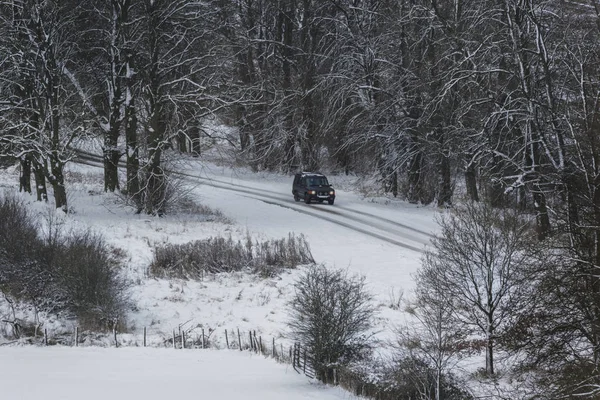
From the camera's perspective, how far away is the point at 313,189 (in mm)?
34469

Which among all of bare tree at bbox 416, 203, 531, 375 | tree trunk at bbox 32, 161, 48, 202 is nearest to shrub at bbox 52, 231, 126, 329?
tree trunk at bbox 32, 161, 48, 202

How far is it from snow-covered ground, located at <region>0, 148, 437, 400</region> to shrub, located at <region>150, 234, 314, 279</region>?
55 centimetres

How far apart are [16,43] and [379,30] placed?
70.6 ft

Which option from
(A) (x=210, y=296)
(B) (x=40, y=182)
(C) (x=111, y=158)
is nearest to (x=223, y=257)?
(A) (x=210, y=296)

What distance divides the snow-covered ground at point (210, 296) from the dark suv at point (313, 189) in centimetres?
58

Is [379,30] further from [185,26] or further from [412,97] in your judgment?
[185,26]

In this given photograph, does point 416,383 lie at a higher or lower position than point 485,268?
lower

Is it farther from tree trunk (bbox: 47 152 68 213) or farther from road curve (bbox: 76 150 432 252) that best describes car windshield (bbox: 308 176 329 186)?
tree trunk (bbox: 47 152 68 213)

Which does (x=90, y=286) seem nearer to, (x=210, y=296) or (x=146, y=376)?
(x=210, y=296)

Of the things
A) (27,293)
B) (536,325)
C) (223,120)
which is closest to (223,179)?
(223,120)

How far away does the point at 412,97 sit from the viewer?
112 ft

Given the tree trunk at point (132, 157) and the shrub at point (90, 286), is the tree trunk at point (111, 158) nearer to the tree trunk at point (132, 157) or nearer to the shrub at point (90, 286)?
the tree trunk at point (132, 157)

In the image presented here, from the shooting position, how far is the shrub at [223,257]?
74.2 feet

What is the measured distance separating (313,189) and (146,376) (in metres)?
21.3
